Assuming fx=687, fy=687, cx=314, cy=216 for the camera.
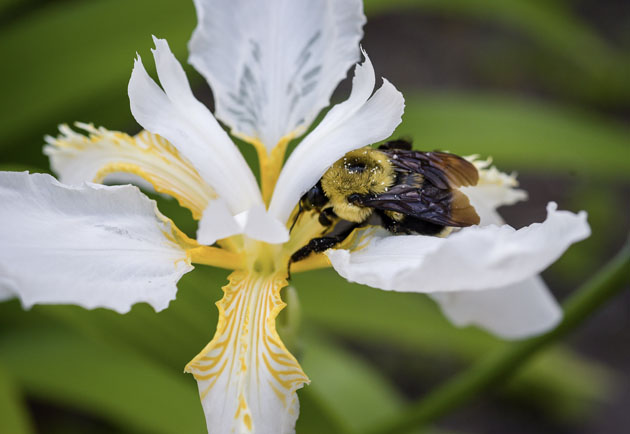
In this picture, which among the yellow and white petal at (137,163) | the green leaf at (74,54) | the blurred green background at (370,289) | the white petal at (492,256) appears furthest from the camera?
the green leaf at (74,54)

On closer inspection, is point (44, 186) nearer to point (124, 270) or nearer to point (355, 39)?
point (124, 270)

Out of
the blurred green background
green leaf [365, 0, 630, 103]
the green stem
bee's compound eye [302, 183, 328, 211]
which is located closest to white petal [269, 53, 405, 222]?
bee's compound eye [302, 183, 328, 211]

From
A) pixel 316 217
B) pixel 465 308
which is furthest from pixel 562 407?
pixel 316 217

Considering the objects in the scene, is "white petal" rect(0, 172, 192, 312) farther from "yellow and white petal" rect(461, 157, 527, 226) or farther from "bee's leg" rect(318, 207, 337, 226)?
"yellow and white petal" rect(461, 157, 527, 226)

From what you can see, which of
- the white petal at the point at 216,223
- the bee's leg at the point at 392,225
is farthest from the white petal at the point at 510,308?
the white petal at the point at 216,223

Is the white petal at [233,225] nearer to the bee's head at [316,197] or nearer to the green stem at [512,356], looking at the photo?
the bee's head at [316,197]

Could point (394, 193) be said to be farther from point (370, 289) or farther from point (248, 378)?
point (370, 289)

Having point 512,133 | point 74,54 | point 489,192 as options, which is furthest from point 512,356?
point 74,54
